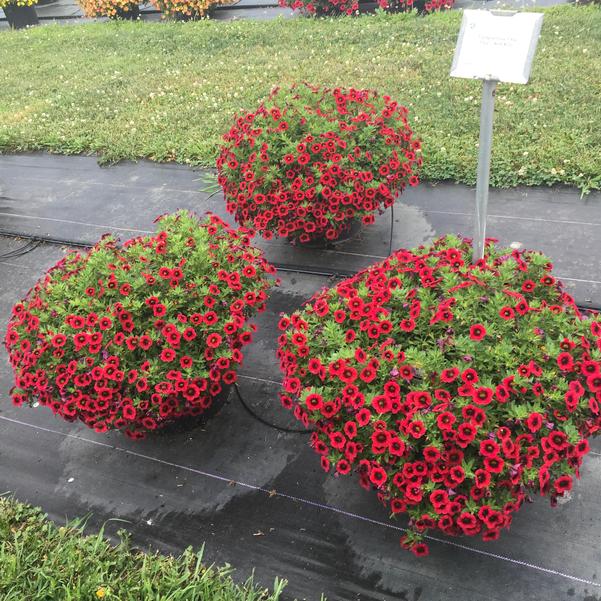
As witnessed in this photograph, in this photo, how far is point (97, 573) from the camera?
2.23 meters

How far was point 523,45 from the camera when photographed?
1967 millimetres

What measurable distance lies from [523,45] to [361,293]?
106 cm

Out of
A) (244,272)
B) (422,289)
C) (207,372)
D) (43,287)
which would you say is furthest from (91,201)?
(422,289)

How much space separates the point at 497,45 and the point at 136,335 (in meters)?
1.80

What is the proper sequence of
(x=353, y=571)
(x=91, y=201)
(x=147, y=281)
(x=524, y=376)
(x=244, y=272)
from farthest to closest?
(x=91, y=201) → (x=244, y=272) → (x=147, y=281) → (x=353, y=571) → (x=524, y=376)

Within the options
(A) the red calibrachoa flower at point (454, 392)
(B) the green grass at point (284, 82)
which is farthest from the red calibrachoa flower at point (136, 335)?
(B) the green grass at point (284, 82)

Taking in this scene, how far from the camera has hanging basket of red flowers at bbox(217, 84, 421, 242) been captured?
3.47m

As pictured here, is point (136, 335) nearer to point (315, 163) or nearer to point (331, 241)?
point (315, 163)

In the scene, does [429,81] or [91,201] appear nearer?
[91,201]

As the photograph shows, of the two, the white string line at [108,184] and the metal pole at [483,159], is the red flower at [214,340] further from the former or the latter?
the white string line at [108,184]

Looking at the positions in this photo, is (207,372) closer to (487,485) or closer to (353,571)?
(353,571)

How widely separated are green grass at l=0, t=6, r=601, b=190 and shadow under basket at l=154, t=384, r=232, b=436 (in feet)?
8.64

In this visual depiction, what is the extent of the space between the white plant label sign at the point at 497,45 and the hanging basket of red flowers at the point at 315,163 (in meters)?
1.40

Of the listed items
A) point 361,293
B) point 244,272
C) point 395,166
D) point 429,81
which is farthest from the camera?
point 429,81
